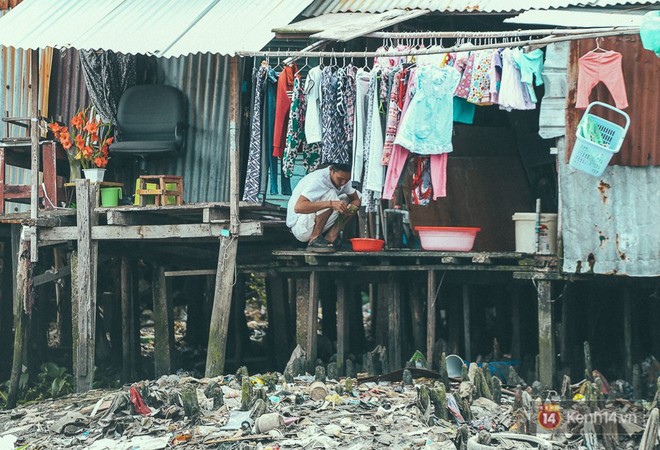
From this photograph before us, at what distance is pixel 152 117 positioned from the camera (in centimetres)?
1351

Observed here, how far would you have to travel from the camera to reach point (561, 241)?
1186 centimetres

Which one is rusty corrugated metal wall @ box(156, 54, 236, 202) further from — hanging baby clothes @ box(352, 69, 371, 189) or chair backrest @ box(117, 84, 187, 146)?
hanging baby clothes @ box(352, 69, 371, 189)

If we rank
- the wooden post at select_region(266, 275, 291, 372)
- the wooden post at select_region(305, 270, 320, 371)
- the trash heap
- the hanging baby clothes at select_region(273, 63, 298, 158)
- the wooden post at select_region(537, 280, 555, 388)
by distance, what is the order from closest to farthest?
the trash heap
the wooden post at select_region(537, 280, 555, 388)
the hanging baby clothes at select_region(273, 63, 298, 158)
the wooden post at select_region(305, 270, 320, 371)
the wooden post at select_region(266, 275, 291, 372)

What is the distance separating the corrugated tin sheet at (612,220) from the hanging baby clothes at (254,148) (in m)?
3.05

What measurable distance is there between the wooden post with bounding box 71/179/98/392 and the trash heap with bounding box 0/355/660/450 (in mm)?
1049

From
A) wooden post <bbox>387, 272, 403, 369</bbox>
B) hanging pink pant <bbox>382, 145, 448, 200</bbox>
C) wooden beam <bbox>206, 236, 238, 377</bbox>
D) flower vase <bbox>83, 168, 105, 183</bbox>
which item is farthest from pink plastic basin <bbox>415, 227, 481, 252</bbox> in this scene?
flower vase <bbox>83, 168, 105, 183</bbox>

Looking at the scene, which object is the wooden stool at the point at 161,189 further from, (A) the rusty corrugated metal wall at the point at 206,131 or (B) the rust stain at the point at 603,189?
(B) the rust stain at the point at 603,189

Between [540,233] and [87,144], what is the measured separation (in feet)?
16.6

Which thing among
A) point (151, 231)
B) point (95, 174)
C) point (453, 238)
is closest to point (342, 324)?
point (453, 238)

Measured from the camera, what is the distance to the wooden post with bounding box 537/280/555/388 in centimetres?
1211

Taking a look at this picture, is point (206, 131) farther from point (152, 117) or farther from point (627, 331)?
point (627, 331)

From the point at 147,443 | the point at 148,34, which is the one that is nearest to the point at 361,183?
the point at 148,34

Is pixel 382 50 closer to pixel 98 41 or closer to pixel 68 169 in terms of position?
pixel 98 41

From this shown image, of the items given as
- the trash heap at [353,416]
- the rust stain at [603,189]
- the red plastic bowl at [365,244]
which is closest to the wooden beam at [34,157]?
the trash heap at [353,416]
